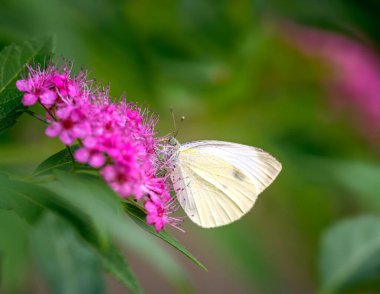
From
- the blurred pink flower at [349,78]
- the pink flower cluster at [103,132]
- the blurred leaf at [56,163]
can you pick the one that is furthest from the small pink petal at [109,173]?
the blurred pink flower at [349,78]

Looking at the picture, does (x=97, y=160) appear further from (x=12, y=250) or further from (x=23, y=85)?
(x=12, y=250)

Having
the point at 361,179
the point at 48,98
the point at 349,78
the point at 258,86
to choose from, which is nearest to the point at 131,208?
the point at 48,98

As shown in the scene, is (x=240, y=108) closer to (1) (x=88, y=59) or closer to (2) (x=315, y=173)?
(2) (x=315, y=173)

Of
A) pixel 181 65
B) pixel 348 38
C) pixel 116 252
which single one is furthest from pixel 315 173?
pixel 116 252

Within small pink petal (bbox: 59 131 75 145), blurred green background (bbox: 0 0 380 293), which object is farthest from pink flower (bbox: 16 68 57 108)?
blurred green background (bbox: 0 0 380 293)

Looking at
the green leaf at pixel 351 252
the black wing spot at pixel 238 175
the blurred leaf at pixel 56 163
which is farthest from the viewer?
the green leaf at pixel 351 252

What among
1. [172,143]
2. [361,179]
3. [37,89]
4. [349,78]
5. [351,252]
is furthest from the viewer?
[349,78]

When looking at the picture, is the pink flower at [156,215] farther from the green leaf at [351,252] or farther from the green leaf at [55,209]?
the green leaf at [351,252]
